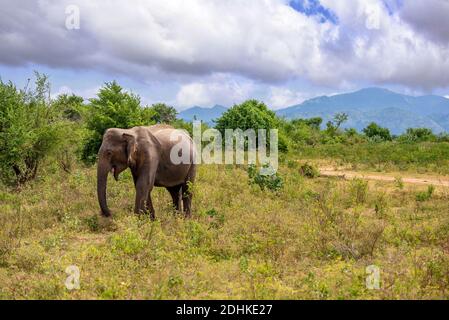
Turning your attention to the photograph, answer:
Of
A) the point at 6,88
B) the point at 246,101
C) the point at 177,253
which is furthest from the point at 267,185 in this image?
the point at 246,101

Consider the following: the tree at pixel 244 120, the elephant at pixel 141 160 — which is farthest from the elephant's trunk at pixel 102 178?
the tree at pixel 244 120

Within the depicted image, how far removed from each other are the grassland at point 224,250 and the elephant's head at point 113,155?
73 cm

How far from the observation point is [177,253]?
7500 millimetres

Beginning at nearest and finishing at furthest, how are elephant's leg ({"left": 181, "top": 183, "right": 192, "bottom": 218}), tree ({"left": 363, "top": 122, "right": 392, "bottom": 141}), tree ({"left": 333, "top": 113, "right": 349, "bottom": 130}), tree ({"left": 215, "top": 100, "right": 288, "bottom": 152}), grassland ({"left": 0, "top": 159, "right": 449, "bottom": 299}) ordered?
grassland ({"left": 0, "top": 159, "right": 449, "bottom": 299}) < elephant's leg ({"left": 181, "top": 183, "right": 192, "bottom": 218}) < tree ({"left": 215, "top": 100, "right": 288, "bottom": 152}) < tree ({"left": 363, "top": 122, "right": 392, "bottom": 141}) < tree ({"left": 333, "top": 113, "right": 349, "bottom": 130})

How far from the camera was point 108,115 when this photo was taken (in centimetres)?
1984

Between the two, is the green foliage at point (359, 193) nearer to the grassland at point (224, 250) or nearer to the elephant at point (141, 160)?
the grassland at point (224, 250)

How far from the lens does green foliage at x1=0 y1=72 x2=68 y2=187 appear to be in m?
15.1

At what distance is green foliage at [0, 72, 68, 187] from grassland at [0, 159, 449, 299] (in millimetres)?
3692

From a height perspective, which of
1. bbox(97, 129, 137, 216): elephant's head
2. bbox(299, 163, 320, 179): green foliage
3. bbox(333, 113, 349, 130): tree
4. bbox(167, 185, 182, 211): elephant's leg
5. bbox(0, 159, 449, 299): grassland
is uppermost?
bbox(333, 113, 349, 130): tree

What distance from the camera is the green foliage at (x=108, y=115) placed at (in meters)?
19.7

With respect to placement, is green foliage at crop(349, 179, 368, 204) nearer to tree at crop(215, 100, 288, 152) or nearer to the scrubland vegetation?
the scrubland vegetation

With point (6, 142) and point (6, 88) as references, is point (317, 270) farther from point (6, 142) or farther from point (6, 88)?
point (6, 88)

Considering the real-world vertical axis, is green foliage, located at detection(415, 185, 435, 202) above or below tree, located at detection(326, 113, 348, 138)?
below

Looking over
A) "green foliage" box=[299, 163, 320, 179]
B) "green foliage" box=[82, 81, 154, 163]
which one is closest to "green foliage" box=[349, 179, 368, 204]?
"green foliage" box=[299, 163, 320, 179]
